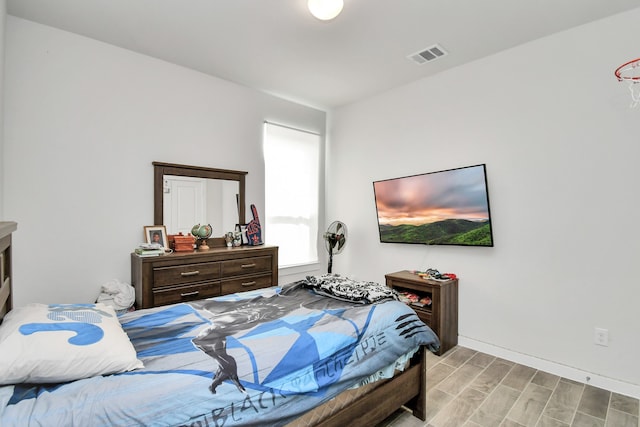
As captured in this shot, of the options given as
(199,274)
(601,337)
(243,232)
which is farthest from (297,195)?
(601,337)

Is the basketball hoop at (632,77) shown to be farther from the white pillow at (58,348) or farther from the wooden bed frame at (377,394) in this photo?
the white pillow at (58,348)

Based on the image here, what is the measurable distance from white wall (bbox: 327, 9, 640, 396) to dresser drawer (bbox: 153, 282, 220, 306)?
2.21 m

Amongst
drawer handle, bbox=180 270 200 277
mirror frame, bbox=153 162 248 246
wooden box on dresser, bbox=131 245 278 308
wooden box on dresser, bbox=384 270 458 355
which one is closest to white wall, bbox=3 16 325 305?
mirror frame, bbox=153 162 248 246

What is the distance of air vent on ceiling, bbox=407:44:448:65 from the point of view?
2.86 meters

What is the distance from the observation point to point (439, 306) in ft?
9.58

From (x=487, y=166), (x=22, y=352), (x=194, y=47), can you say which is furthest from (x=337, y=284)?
(x=194, y=47)

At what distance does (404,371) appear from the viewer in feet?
6.16

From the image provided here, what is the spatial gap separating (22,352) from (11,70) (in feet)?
8.36

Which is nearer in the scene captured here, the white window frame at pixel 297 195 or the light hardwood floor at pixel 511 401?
the light hardwood floor at pixel 511 401

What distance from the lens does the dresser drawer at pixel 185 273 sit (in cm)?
265

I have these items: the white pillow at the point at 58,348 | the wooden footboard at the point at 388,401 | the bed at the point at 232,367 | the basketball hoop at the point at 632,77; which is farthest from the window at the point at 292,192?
the basketball hoop at the point at 632,77

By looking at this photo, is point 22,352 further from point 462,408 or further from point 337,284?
point 462,408

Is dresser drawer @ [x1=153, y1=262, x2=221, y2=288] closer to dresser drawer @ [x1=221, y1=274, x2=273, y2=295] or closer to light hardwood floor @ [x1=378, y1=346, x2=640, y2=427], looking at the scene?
dresser drawer @ [x1=221, y1=274, x2=273, y2=295]

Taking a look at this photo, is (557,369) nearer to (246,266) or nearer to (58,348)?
(246,266)
